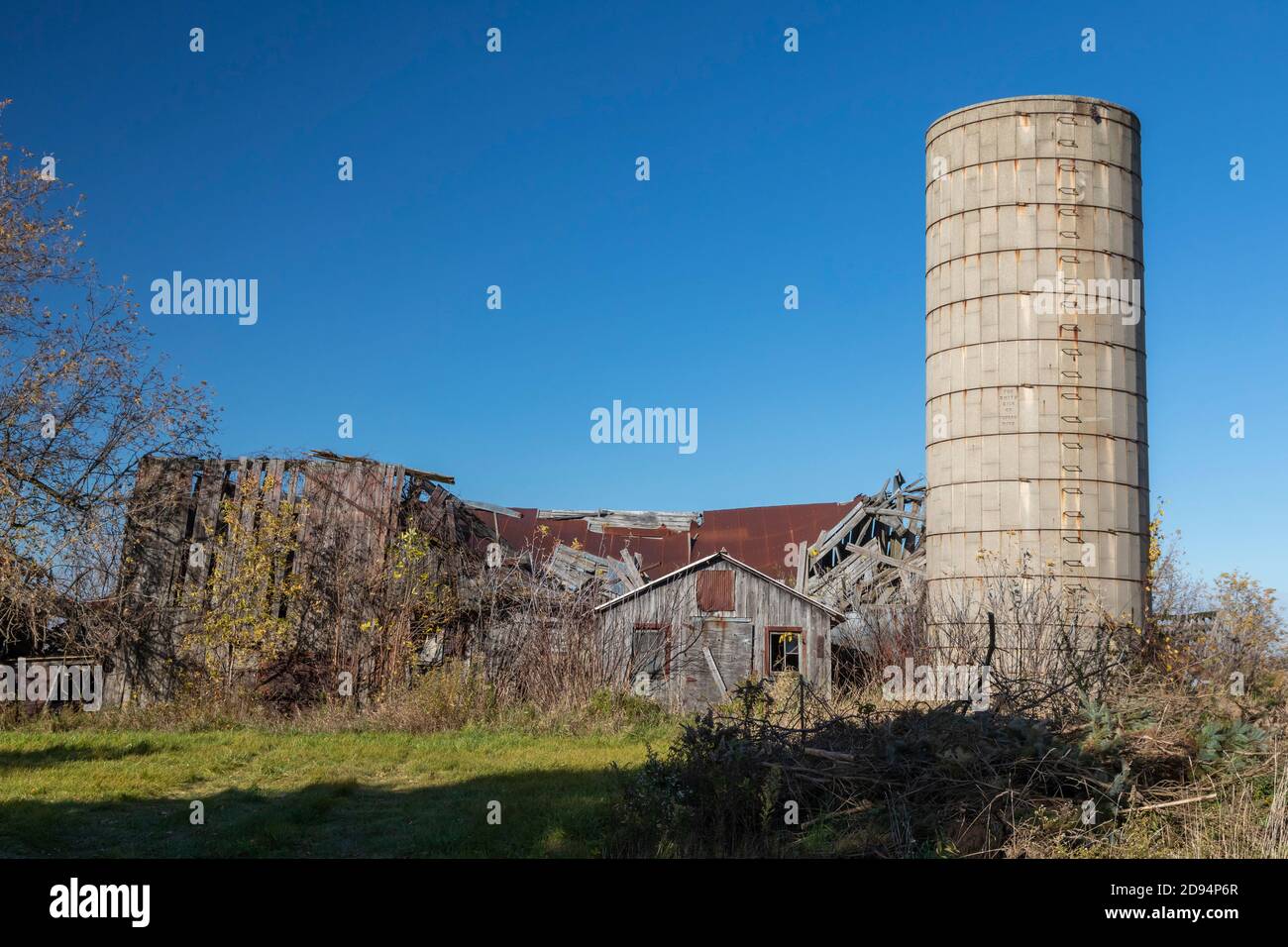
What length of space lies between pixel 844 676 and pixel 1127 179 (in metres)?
10.7

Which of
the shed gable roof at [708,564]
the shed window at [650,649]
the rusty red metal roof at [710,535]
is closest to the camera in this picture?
the shed window at [650,649]

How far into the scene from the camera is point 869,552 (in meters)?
23.6

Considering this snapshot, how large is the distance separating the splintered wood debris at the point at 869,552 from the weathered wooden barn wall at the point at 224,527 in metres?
→ 8.83

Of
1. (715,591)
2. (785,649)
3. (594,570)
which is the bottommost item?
(785,649)

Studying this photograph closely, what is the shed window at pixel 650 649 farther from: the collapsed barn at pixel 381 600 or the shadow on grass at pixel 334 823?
the shadow on grass at pixel 334 823

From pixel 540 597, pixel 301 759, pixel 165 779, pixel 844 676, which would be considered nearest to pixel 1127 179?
pixel 844 676

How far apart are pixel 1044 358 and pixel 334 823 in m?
12.9

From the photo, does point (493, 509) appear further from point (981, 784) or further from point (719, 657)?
point (981, 784)

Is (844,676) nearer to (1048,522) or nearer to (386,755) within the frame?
(1048,522)

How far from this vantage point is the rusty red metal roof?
2494 centimetres

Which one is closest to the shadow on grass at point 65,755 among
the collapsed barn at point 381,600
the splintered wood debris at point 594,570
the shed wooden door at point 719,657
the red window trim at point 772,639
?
the collapsed barn at point 381,600

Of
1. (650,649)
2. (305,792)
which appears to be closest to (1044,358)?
(650,649)

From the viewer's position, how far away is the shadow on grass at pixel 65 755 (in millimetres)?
12312

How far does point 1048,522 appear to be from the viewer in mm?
16625
